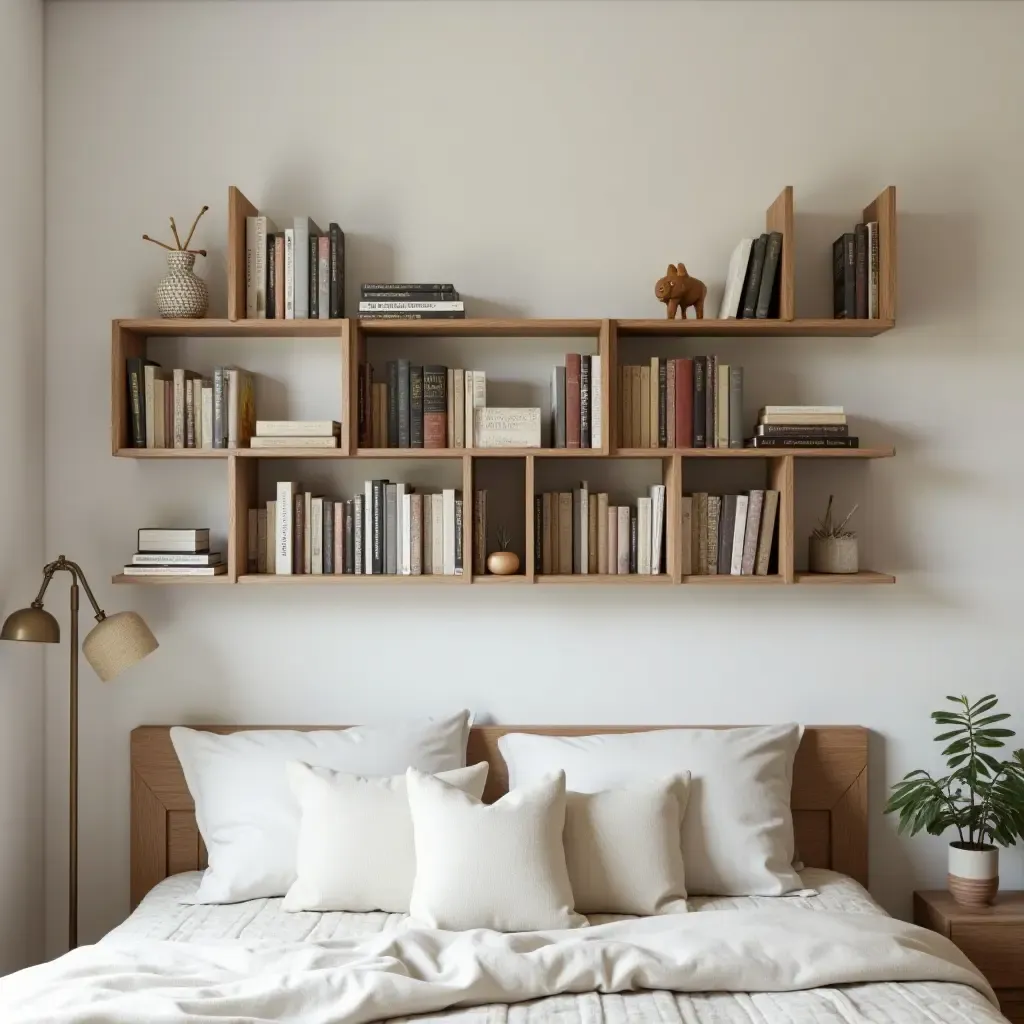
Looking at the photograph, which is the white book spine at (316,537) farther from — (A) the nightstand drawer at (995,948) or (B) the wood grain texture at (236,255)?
(A) the nightstand drawer at (995,948)

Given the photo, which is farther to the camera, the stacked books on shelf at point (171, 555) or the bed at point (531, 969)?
the stacked books on shelf at point (171, 555)

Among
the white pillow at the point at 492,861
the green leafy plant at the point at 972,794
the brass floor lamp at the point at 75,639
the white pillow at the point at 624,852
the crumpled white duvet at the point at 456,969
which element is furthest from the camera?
the green leafy plant at the point at 972,794

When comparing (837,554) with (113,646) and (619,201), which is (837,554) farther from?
(113,646)

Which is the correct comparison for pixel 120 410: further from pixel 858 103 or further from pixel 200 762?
pixel 858 103

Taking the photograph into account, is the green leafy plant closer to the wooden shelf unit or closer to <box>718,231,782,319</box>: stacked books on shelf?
the wooden shelf unit

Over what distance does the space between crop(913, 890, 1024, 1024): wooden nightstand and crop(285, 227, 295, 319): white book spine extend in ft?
7.27

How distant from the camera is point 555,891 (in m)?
2.28

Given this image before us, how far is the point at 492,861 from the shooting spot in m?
2.27

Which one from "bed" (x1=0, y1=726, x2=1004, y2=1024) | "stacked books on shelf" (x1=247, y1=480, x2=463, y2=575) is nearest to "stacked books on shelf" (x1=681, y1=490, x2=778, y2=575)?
"stacked books on shelf" (x1=247, y1=480, x2=463, y2=575)

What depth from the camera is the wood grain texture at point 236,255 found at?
2623 millimetres

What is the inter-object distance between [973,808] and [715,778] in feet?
2.19

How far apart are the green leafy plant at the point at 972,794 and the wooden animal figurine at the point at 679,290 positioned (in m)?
1.22

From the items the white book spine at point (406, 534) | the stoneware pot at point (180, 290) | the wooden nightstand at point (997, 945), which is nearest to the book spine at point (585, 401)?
the white book spine at point (406, 534)

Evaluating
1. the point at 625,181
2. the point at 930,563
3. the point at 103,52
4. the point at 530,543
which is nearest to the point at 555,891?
the point at 530,543
